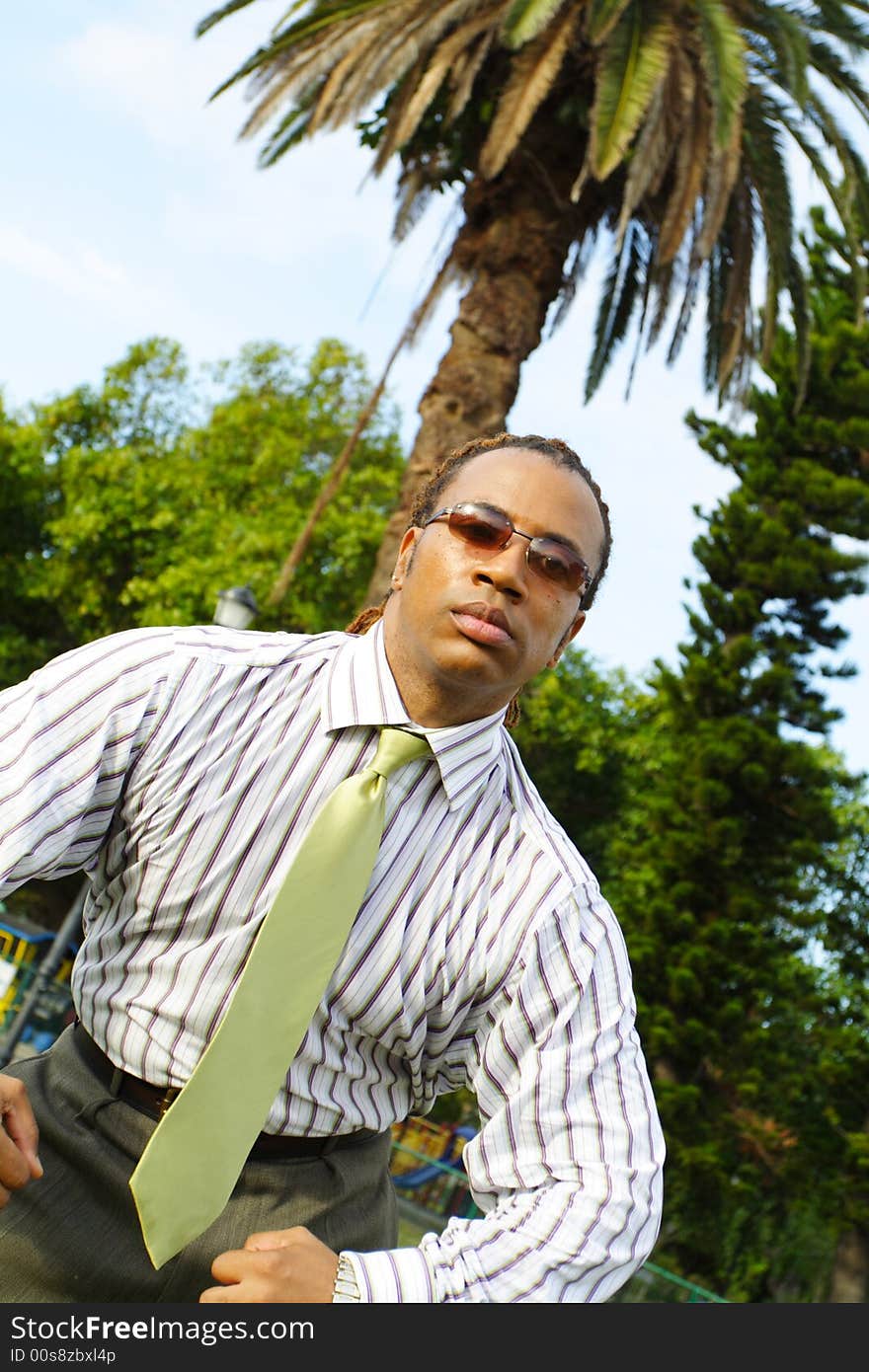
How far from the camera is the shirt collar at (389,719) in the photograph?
1884mm

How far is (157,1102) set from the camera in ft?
6.10

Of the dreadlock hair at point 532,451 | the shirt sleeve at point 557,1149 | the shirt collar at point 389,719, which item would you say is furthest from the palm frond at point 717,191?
the shirt sleeve at point 557,1149

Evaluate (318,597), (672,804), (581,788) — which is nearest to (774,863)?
(672,804)

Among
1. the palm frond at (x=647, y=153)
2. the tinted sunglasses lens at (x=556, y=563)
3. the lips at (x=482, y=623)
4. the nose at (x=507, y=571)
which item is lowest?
the lips at (x=482, y=623)

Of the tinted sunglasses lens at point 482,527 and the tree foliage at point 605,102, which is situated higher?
the tree foliage at point 605,102

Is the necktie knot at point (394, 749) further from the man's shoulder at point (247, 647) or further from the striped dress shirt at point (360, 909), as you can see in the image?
the man's shoulder at point (247, 647)

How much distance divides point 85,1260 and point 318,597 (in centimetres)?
1818

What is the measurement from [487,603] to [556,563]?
0.14 meters

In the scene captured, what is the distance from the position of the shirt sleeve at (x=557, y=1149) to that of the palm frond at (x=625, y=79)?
689 cm

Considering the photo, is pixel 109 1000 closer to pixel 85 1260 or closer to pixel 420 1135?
pixel 85 1260

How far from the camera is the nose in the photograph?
1931mm

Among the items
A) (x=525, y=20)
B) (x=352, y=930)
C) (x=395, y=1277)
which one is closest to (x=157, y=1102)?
(x=352, y=930)

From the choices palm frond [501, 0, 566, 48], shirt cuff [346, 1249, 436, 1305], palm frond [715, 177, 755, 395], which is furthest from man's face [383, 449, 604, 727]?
palm frond [715, 177, 755, 395]

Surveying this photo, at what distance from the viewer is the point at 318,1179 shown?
1.92 meters
